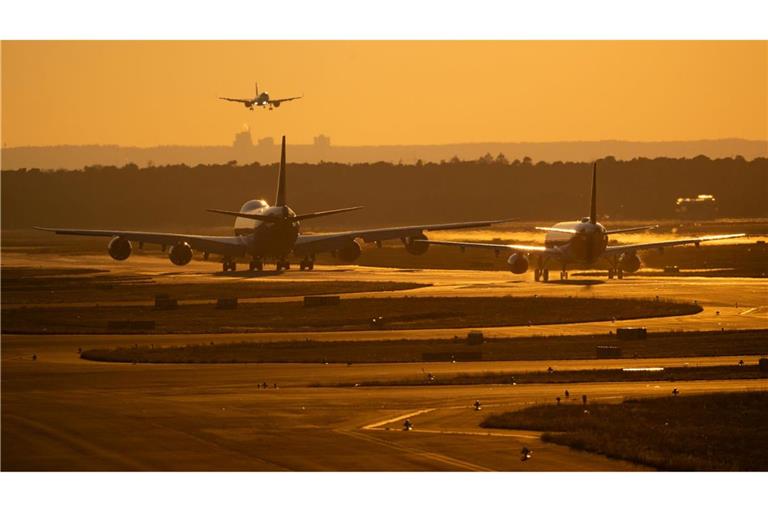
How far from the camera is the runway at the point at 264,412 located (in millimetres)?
37281

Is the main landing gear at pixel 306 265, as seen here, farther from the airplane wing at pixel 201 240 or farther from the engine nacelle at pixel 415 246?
the engine nacelle at pixel 415 246

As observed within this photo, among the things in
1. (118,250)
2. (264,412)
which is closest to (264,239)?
(118,250)

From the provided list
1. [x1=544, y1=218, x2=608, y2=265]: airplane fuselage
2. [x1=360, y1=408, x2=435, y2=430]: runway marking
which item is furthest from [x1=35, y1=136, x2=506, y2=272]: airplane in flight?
[x1=360, y1=408, x2=435, y2=430]: runway marking

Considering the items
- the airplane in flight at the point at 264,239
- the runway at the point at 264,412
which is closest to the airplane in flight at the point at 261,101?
the airplane in flight at the point at 264,239

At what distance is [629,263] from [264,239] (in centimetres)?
2864

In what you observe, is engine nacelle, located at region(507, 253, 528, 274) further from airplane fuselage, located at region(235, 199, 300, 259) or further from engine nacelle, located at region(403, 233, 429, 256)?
airplane fuselage, located at region(235, 199, 300, 259)

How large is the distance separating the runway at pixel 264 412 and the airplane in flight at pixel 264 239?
1749 inches

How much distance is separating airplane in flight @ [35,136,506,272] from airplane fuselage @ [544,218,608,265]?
521 cm

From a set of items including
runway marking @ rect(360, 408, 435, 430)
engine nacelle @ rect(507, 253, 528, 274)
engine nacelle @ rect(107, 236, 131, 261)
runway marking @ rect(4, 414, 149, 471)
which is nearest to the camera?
runway marking @ rect(4, 414, 149, 471)

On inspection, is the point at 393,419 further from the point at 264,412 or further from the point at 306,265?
the point at 306,265

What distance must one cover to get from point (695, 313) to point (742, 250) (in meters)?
70.8

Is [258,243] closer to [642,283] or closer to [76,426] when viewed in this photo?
[642,283]

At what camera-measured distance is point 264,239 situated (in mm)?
118062

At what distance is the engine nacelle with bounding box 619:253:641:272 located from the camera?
Result: 118250 mm
